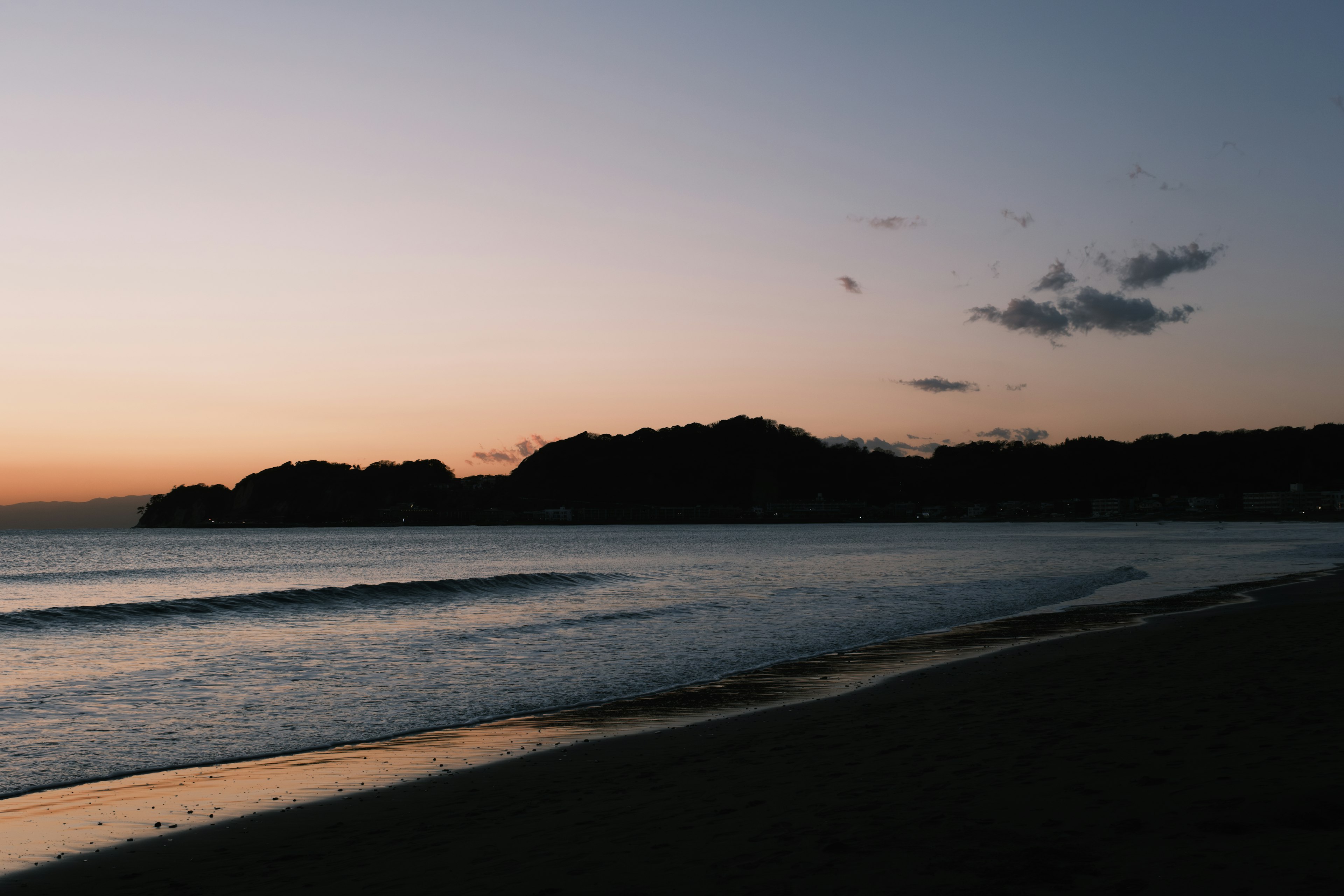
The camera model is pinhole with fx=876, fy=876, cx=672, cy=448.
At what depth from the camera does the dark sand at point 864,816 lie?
519 cm

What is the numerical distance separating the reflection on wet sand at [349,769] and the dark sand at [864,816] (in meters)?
0.46

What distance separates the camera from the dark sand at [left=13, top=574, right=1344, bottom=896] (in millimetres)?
5191

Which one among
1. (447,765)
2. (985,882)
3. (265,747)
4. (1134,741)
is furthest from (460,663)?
(985,882)

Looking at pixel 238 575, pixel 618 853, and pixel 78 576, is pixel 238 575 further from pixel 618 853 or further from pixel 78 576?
pixel 618 853

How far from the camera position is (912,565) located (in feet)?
173

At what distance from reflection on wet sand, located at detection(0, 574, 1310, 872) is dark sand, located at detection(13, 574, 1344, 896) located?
46 cm

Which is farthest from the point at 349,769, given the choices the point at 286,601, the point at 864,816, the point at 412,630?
the point at 286,601

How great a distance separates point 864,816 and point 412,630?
1845cm

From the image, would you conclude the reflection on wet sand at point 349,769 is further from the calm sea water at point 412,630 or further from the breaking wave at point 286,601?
the breaking wave at point 286,601

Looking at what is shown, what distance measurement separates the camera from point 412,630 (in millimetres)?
22812

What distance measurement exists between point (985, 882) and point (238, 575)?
5362cm

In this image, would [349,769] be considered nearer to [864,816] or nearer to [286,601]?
[864,816]

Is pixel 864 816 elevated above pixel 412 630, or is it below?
above

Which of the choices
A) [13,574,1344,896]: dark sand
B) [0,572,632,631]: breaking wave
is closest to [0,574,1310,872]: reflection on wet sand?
[13,574,1344,896]: dark sand
